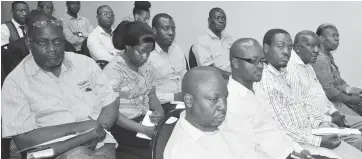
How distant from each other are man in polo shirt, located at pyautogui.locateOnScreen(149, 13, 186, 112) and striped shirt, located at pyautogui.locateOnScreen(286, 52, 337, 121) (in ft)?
2.94

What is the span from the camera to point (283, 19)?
15.4 feet

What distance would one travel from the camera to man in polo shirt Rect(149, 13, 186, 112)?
10.2 ft

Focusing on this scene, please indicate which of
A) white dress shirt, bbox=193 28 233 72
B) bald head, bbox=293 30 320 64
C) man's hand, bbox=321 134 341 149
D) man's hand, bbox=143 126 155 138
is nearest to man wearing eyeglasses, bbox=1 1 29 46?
white dress shirt, bbox=193 28 233 72

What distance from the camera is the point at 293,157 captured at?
1.91 metres

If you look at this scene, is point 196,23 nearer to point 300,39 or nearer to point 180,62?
point 180,62

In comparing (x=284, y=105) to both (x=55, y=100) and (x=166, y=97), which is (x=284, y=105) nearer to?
(x=166, y=97)

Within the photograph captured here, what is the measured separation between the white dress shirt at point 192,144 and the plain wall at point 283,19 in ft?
11.4

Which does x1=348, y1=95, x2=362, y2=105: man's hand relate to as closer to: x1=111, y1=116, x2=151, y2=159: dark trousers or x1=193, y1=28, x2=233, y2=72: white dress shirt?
x1=193, y1=28, x2=233, y2=72: white dress shirt

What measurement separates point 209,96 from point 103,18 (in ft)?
11.2

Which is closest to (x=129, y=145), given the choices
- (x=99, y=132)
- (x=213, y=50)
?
(x=99, y=132)

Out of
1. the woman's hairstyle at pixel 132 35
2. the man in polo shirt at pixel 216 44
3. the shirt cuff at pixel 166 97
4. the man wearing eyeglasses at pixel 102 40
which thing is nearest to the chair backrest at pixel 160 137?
the woman's hairstyle at pixel 132 35

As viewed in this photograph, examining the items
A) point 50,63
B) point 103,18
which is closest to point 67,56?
point 50,63

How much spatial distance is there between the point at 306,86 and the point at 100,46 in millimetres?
2373

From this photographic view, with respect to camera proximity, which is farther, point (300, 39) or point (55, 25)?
point (300, 39)
